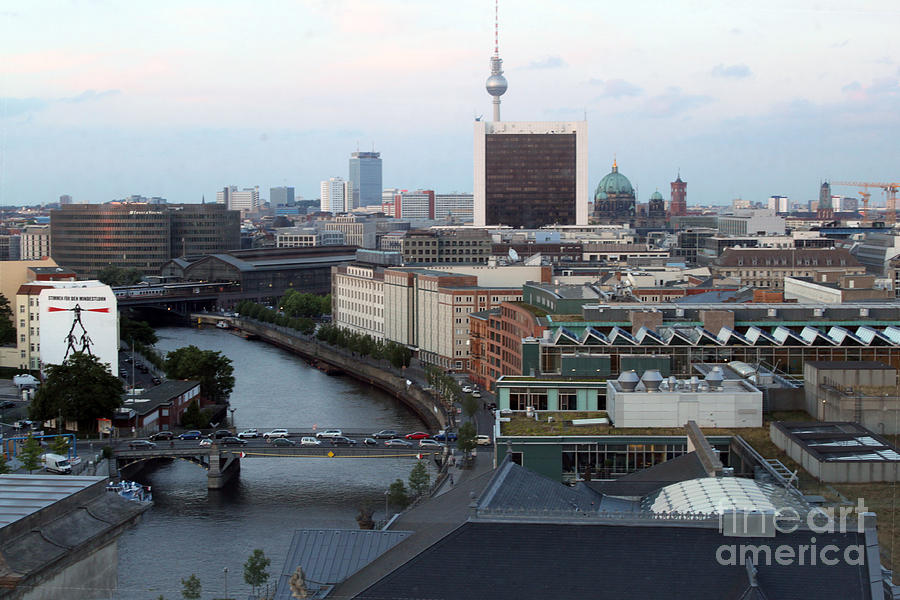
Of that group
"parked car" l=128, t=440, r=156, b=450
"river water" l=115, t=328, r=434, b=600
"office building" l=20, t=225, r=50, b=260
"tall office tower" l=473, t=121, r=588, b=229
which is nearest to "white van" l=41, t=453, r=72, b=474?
"river water" l=115, t=328, r=434, b=600

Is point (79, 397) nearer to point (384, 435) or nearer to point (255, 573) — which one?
point (384, 435)

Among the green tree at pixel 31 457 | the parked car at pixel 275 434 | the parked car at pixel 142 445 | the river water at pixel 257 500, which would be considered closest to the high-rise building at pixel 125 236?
the river water at pixel 257 500

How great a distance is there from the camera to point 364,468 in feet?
70.2

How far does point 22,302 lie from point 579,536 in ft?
84.3

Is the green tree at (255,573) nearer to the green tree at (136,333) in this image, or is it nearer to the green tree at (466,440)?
the green tree at (466,440)

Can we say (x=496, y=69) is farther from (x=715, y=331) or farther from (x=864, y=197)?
(x=715, y=331)

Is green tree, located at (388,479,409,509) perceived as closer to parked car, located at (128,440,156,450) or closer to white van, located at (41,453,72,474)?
white van, located at (41,453,72,474)

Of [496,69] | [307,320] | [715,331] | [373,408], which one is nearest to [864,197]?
[496,69]

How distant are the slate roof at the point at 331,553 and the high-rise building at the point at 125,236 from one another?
A: 188ft

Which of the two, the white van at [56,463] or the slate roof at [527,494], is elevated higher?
the slate roof at [527,494]

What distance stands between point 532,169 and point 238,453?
166ft

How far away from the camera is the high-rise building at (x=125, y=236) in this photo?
6481 centimetres

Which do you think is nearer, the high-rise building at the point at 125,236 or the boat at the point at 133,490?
the boat at the point at 133,490
